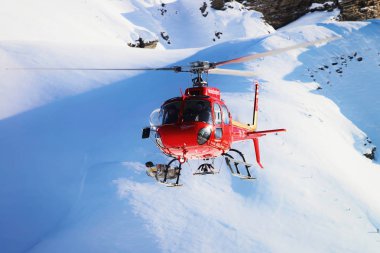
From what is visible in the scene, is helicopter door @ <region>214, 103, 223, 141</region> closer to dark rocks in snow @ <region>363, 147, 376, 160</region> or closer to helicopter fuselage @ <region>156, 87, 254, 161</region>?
helicopter fuselage @ <region>156, 87, 254, 161</region>

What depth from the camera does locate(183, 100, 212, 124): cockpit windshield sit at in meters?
8.83

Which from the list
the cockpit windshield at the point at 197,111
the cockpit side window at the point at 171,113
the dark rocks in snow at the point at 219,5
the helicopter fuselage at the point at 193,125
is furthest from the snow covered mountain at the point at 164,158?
the dark rocks in snow at the point at 219,5

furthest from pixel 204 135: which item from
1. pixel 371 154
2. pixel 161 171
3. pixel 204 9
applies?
pixel 204 9

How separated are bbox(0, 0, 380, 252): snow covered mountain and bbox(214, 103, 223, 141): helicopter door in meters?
3.01

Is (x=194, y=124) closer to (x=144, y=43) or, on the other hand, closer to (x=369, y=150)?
(x=369, y=150)

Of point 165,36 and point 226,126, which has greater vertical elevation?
point 165,36

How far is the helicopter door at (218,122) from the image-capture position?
30.0 feet

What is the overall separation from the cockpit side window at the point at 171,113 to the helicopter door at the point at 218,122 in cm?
89

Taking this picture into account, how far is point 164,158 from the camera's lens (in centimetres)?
1359

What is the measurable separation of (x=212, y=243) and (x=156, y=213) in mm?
1864

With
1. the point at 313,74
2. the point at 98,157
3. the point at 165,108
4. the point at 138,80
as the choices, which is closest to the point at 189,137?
the point at 165,108

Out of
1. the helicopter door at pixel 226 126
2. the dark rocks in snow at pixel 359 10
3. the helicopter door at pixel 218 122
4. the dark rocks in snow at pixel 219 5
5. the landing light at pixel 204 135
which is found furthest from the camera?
the dark rocks in snow at pixel 219 5

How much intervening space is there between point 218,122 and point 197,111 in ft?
2.14

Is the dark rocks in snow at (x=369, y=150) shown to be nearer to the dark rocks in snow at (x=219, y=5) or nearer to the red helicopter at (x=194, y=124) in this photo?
the red helicopter at (x=194, y=124)
